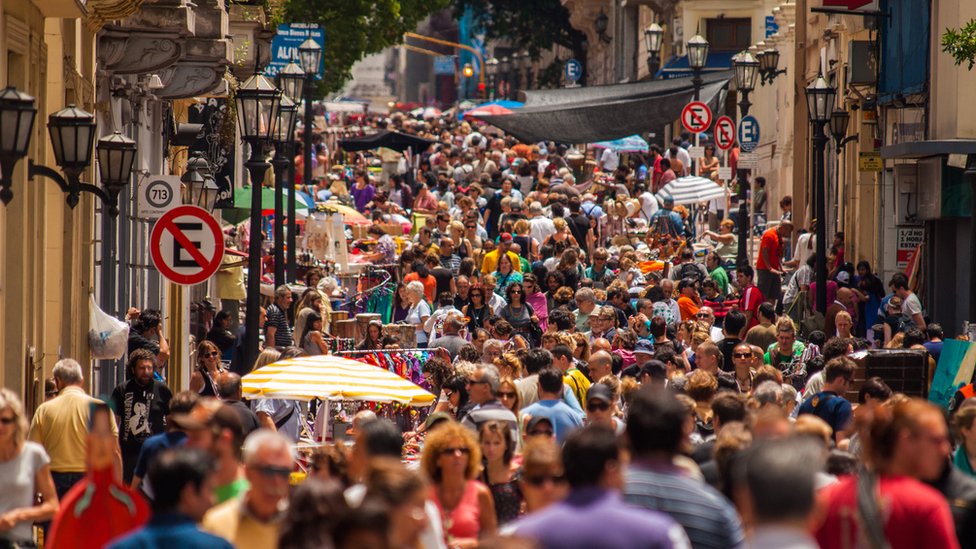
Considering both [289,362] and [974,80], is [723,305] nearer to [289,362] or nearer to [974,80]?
[974,80]

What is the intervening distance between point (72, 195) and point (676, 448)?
778cm

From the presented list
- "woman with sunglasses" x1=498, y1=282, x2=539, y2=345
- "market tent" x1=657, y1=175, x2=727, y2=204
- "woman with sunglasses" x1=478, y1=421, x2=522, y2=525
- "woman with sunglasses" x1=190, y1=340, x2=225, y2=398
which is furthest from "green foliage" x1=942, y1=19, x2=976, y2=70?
"market tent" x1=657, y1=175, x2=727, y2=204

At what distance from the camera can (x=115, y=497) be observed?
344 inches

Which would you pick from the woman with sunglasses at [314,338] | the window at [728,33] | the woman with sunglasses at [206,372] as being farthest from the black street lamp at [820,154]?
the window at [728,33]

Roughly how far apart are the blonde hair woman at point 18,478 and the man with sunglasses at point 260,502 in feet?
6.63

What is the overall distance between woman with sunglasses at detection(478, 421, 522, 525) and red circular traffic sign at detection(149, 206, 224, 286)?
20.2ft

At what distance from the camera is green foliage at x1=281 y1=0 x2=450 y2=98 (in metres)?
48.9

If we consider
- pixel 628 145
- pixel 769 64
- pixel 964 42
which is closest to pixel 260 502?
pixel 964 42

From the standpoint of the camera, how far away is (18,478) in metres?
9.74

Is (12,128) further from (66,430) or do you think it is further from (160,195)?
(160,195)

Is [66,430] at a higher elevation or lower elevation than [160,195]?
lower

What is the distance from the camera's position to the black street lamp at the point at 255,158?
63.1 ft

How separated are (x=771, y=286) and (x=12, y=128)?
17.9 m

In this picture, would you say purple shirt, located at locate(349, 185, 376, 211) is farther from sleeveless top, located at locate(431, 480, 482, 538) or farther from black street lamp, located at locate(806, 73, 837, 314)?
sleeveless top, located at locate(431, 480, 482, 538)
